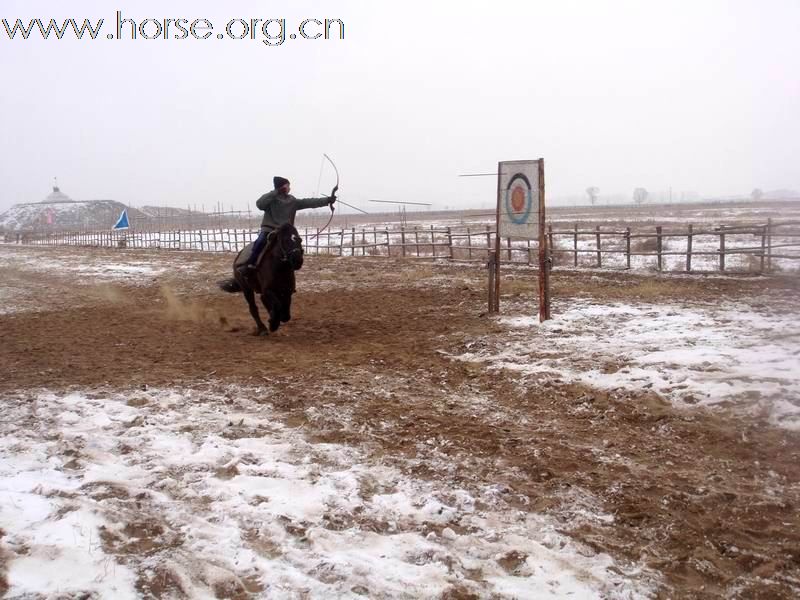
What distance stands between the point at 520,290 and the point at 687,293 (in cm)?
341

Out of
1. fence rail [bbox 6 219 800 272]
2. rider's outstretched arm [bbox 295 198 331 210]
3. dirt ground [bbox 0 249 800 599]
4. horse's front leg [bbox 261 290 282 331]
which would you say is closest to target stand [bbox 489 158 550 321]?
dirt ground [bbox 0 249 800 599]

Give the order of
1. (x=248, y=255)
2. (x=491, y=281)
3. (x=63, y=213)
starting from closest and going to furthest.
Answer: (x=248, y=255), (x=491, y=281), (x=63, y=213)

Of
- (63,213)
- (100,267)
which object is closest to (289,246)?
(100,267)

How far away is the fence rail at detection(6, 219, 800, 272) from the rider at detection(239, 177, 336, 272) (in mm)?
6915

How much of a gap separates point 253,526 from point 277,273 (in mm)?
6031

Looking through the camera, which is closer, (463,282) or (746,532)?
(746,532)

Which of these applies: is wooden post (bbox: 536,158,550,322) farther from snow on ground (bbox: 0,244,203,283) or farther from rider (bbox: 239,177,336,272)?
snow on ground (bbox: 0,244,203,283)

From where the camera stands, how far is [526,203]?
988 cm

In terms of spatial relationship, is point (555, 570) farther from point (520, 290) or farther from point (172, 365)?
point (520, 290)

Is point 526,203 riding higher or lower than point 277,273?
higher

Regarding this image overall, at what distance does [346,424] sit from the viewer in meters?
5.46

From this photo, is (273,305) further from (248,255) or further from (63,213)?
(63,213)

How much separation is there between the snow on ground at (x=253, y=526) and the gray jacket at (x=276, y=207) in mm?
4639

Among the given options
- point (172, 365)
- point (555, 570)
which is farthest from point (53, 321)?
point (555, 570)
